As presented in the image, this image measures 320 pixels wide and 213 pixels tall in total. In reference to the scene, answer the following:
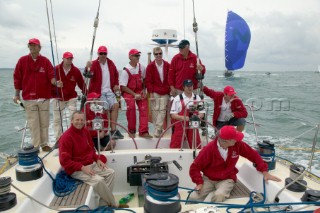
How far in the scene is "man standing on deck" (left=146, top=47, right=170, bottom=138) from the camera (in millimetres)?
5367

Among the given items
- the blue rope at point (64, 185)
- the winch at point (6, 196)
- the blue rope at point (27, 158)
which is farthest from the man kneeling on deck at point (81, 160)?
the winch at point (6, 196)

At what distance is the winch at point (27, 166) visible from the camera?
10.0 feet

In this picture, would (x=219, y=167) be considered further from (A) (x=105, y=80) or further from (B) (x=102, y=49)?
(B) (x=102, y=49)

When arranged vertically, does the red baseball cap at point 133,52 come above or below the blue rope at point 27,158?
above

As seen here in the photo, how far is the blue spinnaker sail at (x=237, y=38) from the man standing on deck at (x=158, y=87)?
14.1 feet

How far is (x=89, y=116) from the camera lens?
15.7ft

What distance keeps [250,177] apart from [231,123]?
4.86ft

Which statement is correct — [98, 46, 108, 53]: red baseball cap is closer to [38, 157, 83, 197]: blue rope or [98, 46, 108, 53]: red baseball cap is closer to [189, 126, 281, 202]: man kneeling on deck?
[38, 157, 83, 197]: blue rope

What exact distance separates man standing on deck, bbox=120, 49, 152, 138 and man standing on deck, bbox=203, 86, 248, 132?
4.20ft

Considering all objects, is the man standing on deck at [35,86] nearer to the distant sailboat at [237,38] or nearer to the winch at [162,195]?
the winch at [162,195]

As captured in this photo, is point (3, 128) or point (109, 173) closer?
point (109, 173)

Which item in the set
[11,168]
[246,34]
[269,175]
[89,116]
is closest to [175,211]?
[269,175]

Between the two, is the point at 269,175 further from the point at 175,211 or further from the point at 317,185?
the point at 175,211

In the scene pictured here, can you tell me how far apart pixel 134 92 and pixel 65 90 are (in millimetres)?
1228
